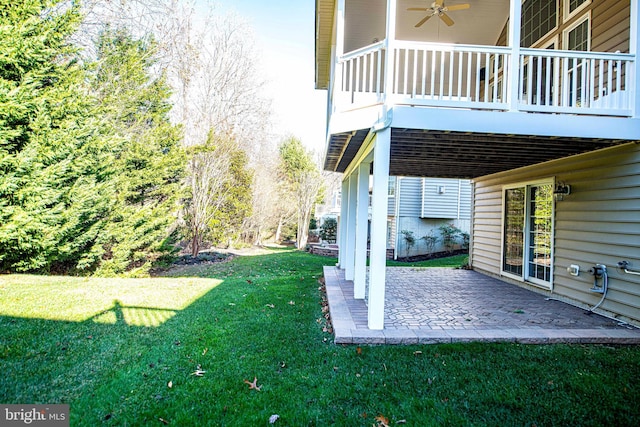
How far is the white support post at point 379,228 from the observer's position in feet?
13.4

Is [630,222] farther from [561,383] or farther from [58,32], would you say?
[58,32]

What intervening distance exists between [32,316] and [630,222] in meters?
7.92

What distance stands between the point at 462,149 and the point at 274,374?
4.37 metres

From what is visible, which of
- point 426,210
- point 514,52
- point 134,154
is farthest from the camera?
point 426,210

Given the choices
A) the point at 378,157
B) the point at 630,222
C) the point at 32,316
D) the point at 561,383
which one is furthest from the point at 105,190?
the point at 630,222

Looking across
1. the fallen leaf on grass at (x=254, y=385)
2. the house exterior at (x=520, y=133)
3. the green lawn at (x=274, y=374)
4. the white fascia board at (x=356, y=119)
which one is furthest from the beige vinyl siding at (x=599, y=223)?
the fallen leaf on grass at (x=254, y=385)

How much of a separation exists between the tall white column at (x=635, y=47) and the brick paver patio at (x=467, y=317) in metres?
2.84

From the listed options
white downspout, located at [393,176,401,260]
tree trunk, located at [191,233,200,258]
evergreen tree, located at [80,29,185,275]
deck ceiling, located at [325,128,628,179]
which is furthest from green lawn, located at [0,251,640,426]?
white downspout, located at [393,176,401,260]

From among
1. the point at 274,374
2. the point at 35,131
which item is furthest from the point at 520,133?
the point at 35,131

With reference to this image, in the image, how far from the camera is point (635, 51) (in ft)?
14.2

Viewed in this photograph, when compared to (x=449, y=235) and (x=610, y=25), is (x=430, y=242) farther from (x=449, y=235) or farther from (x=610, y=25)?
(x=610, y=25)

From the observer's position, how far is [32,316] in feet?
14.1

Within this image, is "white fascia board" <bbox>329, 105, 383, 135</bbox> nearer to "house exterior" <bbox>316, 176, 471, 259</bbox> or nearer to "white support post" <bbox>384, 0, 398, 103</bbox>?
"white support post" <bbox>384, 0, 398, 103</bbox>

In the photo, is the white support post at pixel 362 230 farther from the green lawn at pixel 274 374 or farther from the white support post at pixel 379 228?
the white support post at pixel 379 228
